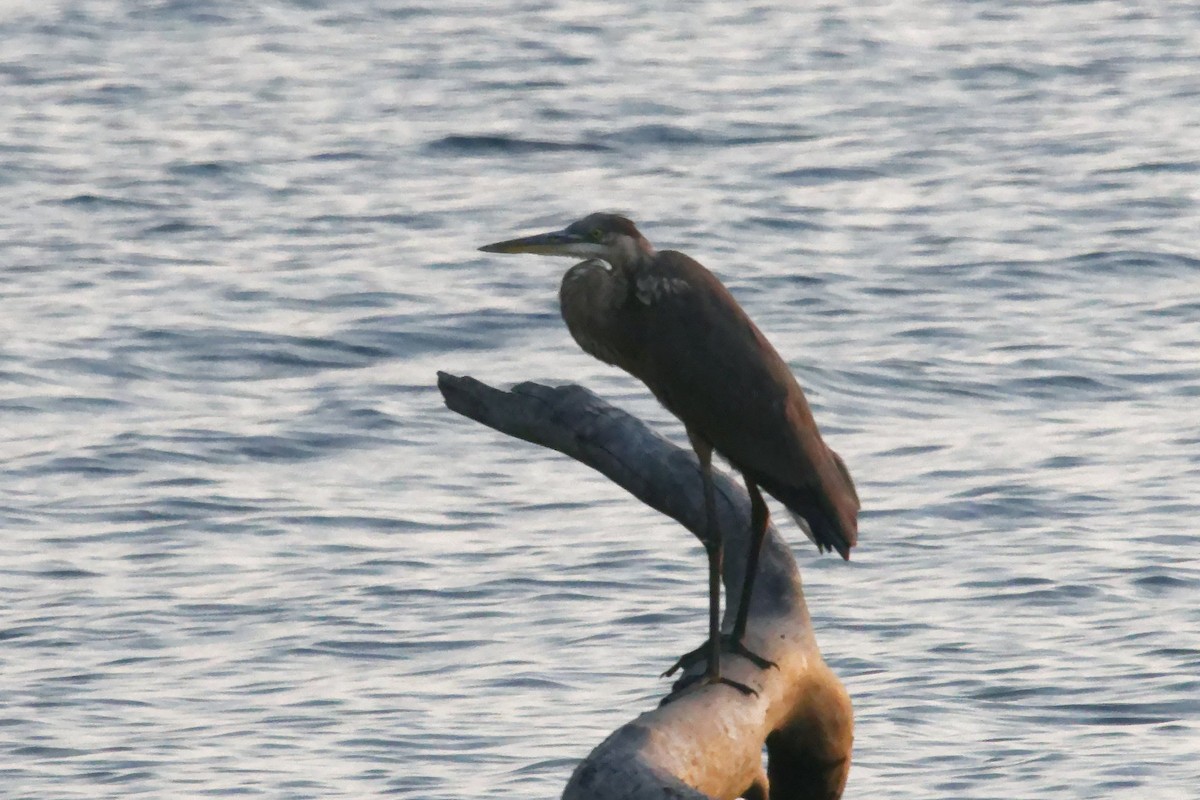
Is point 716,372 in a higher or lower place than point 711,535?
higher

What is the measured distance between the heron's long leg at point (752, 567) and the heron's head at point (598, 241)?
0.65 metres

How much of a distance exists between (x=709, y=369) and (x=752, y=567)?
0.52 metres

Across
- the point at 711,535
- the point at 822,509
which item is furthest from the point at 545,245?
the point at 822,509

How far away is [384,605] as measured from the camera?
9.60m

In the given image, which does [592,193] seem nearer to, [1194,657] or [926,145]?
[926,145]

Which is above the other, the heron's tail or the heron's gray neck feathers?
the heron's gray neck feathers

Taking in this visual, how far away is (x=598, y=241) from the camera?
6.15m

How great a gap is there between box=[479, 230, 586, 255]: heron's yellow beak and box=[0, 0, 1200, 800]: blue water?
2.37 m

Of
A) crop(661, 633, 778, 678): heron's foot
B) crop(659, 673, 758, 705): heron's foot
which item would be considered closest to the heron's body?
crop(661, 633, 778, 678): heron's foot

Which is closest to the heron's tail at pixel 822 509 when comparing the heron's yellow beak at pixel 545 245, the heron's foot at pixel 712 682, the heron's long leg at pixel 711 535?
the heron's long leg at pixel 711 535

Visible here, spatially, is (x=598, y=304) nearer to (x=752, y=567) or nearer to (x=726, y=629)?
(x=752, y=567)

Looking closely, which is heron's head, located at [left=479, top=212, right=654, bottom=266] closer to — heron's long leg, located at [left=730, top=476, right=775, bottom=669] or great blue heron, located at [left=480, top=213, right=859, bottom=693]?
great blue heron, located at [left=480, top=213, right=859, bottom=693]

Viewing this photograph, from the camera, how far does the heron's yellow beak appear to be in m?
6.02

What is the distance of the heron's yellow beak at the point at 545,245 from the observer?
602 cm
